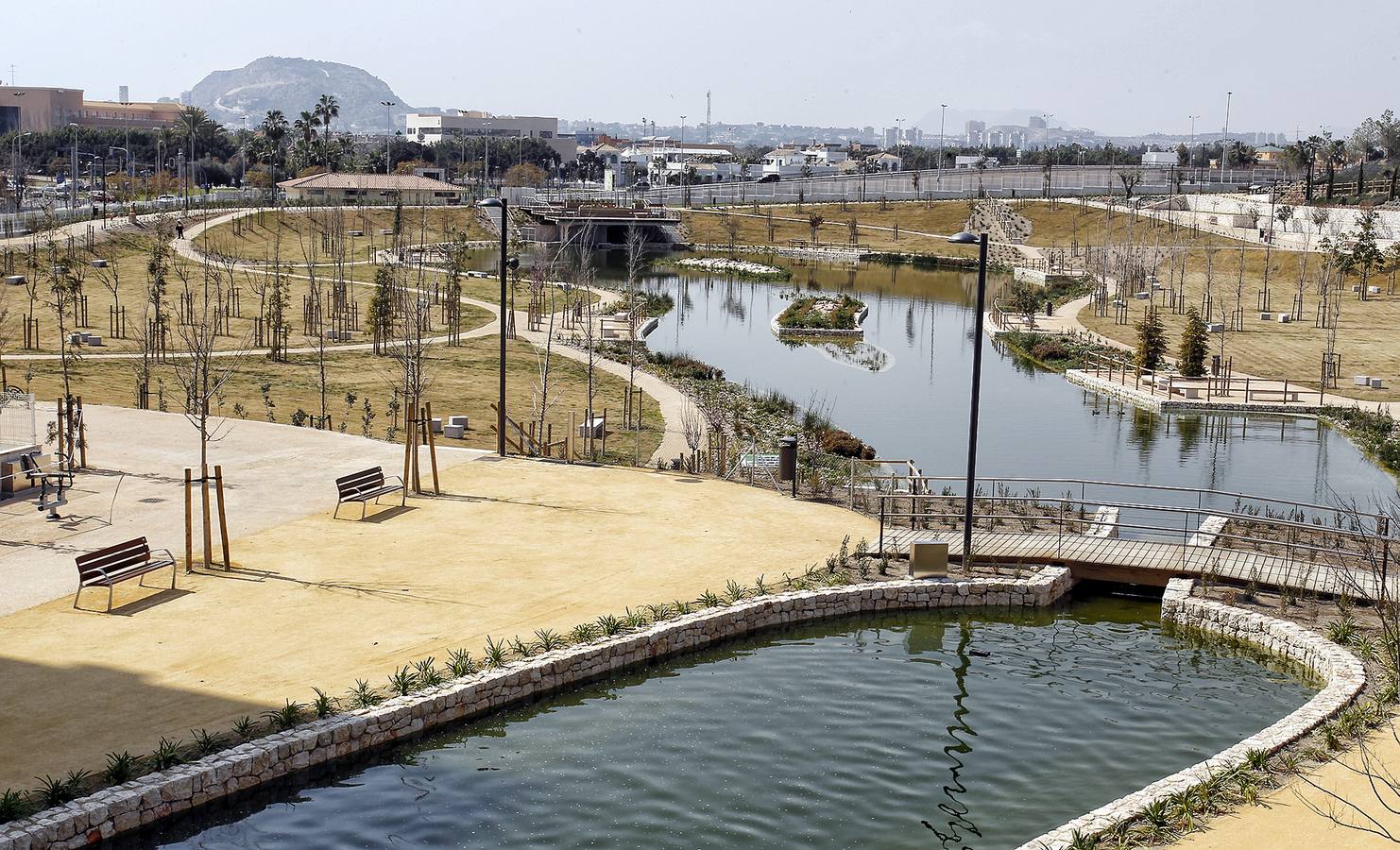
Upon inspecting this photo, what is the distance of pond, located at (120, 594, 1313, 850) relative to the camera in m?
16.6

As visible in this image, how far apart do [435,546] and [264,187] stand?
4529 inches

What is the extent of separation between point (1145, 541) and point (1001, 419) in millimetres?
19175

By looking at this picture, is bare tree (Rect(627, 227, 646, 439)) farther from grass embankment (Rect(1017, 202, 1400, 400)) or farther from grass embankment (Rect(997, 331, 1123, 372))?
grass embankment (Rect(1017, 202, 1400, 400))

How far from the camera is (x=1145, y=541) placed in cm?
2784

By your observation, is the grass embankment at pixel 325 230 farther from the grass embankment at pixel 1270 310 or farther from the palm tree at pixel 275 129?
the grass embankment at pixel 1270 310

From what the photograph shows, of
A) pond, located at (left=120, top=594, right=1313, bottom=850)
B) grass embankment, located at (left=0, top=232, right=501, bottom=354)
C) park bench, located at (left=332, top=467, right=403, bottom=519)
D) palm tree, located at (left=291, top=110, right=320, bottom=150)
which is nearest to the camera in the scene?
pond, located at (left=120, top=594, right=1313, bottom=850)

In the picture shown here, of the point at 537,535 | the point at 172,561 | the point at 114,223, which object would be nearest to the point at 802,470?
the point at 537,535

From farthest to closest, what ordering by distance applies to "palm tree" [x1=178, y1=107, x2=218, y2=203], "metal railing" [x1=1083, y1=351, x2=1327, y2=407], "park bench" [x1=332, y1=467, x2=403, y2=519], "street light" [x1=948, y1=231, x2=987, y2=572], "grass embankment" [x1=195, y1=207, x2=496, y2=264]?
"palm tree" [x1=178, y1=107, x2=218, y2=203], "grass embankment" [x1=195, y1=207, x2=496, y2=264], "metal railing" [x1=1083, y1=351, x2=1327, y2=407], "park bench" [x1=332, y1=467, x2=403, y2=519], "street light" [x1=948, y1=231, x2=987, y2=572]

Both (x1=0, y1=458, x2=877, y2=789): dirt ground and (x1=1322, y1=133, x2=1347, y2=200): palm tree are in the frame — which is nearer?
(x1=0, y1=458, x2=877, y2=789): dirt ground

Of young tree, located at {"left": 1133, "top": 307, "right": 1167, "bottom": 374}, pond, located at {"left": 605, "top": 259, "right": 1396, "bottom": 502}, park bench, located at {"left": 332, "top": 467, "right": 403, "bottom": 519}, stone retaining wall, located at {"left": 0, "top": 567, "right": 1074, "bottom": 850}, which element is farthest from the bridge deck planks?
young tree, located at {"left": 1133, "top": 307, "right": 1167, "bottom": 374}

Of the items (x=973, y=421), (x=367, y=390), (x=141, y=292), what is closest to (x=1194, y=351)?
(x=973, y=421)

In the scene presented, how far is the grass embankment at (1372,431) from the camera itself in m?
39.2

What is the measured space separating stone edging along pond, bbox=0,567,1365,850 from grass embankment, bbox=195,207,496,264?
56.7m

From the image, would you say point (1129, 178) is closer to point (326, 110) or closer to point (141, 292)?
point (326, 110)
